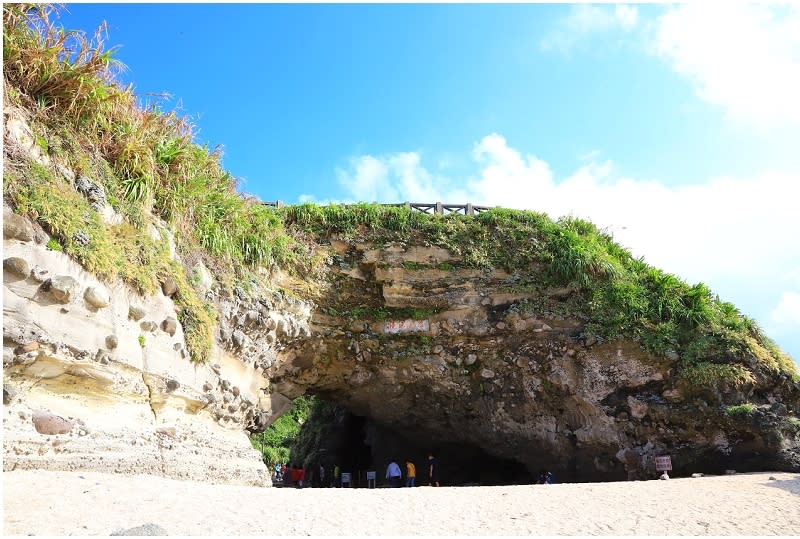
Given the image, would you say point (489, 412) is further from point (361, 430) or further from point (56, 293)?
point (56, 293)

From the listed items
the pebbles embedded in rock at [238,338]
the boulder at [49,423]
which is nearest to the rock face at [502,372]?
the pebbles embedded in rock at [238,338]

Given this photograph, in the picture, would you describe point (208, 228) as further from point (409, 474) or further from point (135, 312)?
point (409, 474)

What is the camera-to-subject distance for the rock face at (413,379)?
6.98 meters

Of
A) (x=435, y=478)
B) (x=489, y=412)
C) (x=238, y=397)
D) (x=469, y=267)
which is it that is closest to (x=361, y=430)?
(x=435, y=478)

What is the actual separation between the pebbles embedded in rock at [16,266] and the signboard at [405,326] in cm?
817

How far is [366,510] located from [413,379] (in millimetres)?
7339

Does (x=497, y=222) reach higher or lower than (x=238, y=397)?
higher

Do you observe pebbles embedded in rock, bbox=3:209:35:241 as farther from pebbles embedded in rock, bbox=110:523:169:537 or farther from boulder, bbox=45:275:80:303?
pebbles embedded in rock, bbox=110:523:169:537

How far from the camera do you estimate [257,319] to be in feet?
33.2

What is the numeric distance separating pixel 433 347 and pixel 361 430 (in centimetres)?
852

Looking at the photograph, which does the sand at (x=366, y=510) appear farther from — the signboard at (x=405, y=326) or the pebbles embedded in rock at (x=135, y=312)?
the signboard at (x=405, y=326)

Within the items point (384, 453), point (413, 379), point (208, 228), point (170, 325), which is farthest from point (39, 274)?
point (384, 453)

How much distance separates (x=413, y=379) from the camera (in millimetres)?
13172

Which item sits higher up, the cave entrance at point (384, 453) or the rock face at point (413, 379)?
the rock face at point (413, 379)
